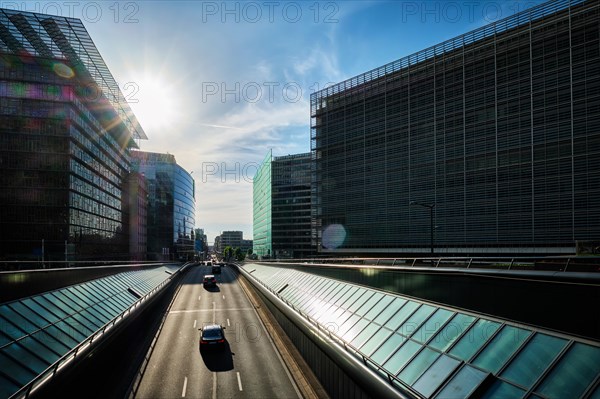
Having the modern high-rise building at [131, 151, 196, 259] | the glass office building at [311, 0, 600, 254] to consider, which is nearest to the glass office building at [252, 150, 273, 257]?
the modern high-rise building at [131, 151, 196, 259]

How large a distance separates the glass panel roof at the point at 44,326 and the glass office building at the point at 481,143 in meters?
47.2

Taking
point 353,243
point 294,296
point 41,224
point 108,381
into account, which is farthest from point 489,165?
point 41,224

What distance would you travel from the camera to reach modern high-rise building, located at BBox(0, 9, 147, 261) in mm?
61969

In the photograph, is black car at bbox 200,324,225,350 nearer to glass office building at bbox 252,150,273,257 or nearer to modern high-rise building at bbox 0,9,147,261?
modern high-rise building at bbox 0,9,147,261

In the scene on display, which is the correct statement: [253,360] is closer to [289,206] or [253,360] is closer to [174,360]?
[174,360]

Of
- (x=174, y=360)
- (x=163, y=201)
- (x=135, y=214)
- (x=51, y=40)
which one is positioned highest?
(x=51, y=40)

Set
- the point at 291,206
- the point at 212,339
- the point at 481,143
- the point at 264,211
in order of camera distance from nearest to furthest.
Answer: the point at 212,339
the point at 481,143
the point at 291,206
the point at 264,211

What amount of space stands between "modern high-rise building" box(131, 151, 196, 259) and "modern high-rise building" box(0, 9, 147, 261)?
76.4m

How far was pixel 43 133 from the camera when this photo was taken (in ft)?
217

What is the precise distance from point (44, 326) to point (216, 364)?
9635 mm

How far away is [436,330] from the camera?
11.9 meters

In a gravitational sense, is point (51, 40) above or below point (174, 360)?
above

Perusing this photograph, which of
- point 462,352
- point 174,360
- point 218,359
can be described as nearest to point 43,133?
point 174,360

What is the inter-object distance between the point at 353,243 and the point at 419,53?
43193mm
